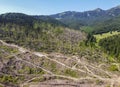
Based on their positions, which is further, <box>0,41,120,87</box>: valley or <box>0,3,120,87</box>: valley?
<box>0,41,120,87</box>: valley

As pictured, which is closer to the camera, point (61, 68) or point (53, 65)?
point (61, 68)

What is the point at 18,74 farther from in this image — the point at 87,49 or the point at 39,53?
the point at 87,49

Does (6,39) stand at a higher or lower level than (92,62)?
higher

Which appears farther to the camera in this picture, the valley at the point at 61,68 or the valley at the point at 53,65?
the valley at the point at 61,68

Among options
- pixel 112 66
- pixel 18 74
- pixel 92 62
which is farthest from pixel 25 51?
pixel 112 66

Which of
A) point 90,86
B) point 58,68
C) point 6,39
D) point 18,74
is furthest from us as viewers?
point 6,39

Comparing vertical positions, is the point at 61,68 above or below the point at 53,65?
below

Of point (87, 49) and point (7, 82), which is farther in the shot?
point (87, 49)

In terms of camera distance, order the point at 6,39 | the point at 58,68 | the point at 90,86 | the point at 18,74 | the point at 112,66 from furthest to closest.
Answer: the point at 6,39 → the point at 112,66 → the point at 58,68 → the point at 18,74 → the point at 90,86

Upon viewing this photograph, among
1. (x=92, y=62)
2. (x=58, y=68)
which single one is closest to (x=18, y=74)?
(x=58, y=68)

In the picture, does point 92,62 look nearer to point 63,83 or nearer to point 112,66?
point 112,66
